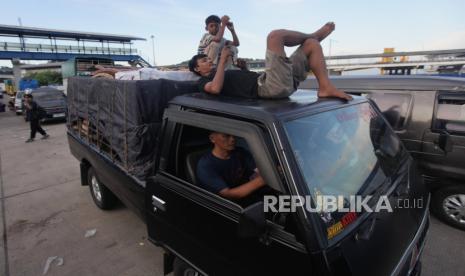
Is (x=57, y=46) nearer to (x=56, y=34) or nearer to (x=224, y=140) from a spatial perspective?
(x=56, y=34)

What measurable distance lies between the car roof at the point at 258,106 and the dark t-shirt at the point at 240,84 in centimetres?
21

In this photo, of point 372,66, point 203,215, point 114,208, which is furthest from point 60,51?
point 203,215

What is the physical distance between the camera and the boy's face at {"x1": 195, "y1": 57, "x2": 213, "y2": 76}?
310 cm

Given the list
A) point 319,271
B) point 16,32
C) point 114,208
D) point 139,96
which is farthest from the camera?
point 16,32

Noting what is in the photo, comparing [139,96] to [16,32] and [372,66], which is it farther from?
[16,32]

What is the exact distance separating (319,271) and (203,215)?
0.81 meters

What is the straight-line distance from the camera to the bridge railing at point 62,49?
36722 millimetres

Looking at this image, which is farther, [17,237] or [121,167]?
[17,237]

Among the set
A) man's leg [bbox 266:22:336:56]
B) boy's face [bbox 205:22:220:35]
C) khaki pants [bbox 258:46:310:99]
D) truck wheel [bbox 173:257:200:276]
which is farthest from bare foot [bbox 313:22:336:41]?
truck wheel [bbox 173:257:200:276]

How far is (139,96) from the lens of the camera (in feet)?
8.21

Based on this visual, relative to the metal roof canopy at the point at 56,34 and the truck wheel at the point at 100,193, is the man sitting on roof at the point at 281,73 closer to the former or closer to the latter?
the truck wheel at the point at 100,193

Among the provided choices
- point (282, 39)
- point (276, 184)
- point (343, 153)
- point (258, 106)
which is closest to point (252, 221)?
point (276, 184)

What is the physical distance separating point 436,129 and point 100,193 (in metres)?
4.54

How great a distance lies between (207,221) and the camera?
1.82 meters
